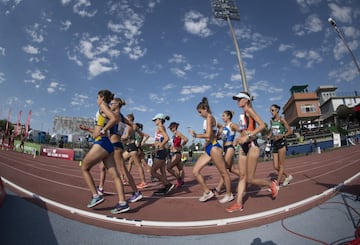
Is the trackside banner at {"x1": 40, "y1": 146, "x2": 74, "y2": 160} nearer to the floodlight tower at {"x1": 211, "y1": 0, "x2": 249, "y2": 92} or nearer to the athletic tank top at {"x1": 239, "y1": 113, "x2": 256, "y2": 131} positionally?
the athletic tank top at {"x1": 239, "y1": 113, "x2": 256, "y2": 131}

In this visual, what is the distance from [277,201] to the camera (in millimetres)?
4105

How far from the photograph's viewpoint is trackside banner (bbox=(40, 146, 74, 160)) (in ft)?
69.9


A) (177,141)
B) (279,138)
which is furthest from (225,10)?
(177,141)

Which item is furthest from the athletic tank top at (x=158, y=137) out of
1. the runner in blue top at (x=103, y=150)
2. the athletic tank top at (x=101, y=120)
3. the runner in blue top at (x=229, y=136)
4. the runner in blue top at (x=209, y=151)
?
the athletic tank top at (x=101, y=120)

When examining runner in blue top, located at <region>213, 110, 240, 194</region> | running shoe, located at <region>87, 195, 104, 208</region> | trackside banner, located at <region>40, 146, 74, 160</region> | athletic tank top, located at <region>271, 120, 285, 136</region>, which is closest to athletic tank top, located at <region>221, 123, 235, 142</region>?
runner in blue top, located at <region>213, 110, 240, 194</region>

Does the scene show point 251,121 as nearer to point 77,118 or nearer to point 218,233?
point 218,233

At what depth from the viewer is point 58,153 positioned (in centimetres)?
2205

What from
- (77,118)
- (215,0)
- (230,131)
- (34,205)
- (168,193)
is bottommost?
(168,193)

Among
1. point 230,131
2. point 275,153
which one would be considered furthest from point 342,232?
point 275,153

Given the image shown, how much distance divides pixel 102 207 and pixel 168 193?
6.25 ft

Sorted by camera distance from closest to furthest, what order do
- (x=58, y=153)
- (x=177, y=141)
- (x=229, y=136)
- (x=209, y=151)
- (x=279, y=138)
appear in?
(x=209, y=151) < (x=229, y=136) < (x=279, y=138) < (x=177, y=141) < (x=58, y=153)

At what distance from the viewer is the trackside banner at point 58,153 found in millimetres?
21312

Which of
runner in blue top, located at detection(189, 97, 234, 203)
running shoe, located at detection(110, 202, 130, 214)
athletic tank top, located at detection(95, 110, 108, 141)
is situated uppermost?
athletic tank top, located at detection(95, 110, 108, 141)

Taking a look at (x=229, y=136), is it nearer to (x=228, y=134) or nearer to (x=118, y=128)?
(x=228, y=134)
